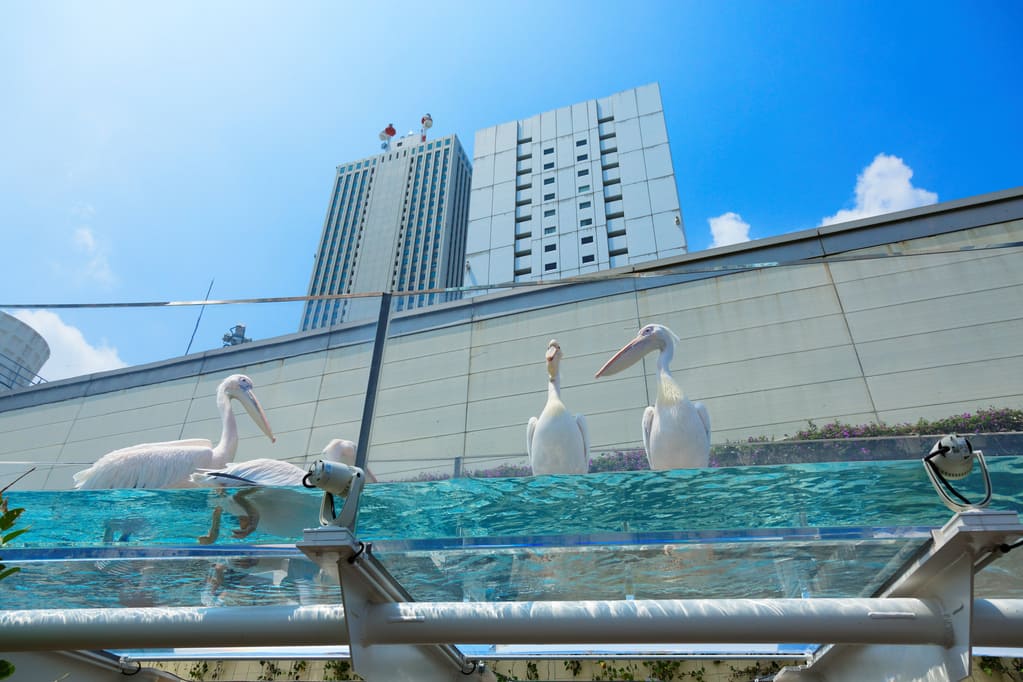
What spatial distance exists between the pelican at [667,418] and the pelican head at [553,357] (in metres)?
0.44

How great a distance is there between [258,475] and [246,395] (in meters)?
1.29

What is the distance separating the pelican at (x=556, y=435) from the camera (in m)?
4.33

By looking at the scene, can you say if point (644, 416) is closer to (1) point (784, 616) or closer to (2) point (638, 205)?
(1) point (784, 616)

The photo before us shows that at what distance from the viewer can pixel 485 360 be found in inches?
175

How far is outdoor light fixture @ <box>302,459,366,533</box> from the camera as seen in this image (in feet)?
8.07

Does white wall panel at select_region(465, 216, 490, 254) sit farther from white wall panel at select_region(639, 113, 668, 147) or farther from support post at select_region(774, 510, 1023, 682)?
support post at select_region(774, 510, 1023, 682)

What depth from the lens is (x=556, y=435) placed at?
4652 mm

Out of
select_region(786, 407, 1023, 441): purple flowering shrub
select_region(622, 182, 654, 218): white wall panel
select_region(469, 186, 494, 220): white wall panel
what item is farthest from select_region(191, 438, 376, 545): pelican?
select_region(469, 186, 494, 220): white wall panel

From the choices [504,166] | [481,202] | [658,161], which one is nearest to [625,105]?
[658,161]

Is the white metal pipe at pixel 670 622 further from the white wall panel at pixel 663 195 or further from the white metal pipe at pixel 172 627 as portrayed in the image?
the white wall panel at pixel 663 195

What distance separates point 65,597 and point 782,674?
4298 mm

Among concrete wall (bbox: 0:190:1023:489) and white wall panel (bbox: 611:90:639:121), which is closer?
concrete wall (bbox: 0:190:1023:489)

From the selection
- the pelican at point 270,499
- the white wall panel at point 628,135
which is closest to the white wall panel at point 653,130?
the white wall panel at point 628,135

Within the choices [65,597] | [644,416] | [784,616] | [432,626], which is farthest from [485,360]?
[65,597]
